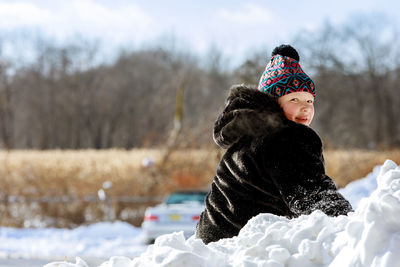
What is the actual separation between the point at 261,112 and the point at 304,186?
417mm

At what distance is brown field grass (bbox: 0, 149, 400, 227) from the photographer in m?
18.8

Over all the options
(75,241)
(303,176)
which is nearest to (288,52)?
(303,176)

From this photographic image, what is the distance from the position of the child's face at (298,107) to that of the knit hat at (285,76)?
2 cm

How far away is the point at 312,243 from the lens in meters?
1.67

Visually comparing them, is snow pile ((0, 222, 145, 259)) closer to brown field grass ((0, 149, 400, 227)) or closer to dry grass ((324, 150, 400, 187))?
brown field grass ((0, 149, 400, 227))

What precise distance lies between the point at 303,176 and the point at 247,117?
1.37 ft

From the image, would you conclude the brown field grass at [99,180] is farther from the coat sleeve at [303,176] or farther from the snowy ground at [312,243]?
the snowy ground at [312,243]

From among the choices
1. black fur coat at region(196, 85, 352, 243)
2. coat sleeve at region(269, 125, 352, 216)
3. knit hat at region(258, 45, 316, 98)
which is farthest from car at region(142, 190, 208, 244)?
coat sleeve at region(269, 125, 352, 216)

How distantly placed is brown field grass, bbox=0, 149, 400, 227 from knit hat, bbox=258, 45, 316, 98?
16.2 m

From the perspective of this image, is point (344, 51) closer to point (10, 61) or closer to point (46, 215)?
point (10, 61)

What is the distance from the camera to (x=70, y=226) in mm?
18672

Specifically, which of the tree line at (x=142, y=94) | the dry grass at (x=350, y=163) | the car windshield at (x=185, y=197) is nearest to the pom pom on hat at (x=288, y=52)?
the car windshield at (x=185, y=197)

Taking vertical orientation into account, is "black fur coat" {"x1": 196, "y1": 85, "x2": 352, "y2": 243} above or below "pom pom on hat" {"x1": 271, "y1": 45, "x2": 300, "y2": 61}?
below

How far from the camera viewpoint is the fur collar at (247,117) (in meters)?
2.31
